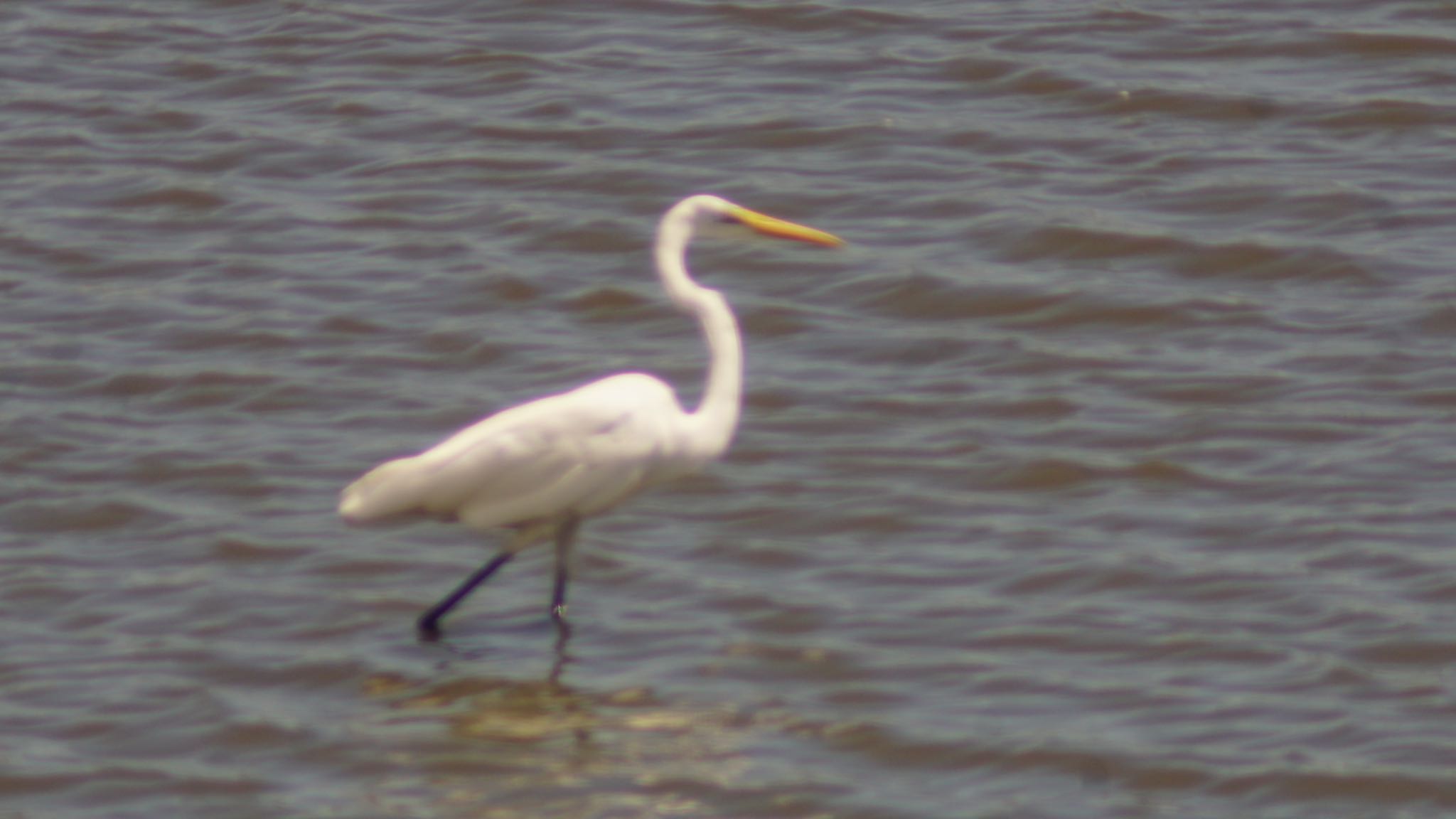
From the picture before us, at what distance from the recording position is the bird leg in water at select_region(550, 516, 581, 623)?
6359mm

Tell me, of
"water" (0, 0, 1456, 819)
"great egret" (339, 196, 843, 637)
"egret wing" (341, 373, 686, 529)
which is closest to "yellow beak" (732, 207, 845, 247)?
"great egret" (339, 196, 843, 637)

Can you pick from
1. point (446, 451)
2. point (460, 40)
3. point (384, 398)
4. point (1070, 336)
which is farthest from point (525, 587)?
point (460, 40)

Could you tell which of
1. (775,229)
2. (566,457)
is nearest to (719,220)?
(775,229)

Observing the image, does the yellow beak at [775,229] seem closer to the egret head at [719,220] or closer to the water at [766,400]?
the egret head at [719,220]

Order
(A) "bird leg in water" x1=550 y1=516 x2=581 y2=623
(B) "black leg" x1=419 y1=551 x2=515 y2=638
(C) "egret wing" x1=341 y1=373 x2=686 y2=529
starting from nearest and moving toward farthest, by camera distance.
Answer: (C) "egret wing" x1=341 y1=373 x2=686 y2=529 < (B) "black leg" x1=419 y1=551 x2=515 y2=638 < (A) "bird leg in water" x1=550 y1=516 x2=581 y2=623

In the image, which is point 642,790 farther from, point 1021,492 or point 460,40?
point 460,40

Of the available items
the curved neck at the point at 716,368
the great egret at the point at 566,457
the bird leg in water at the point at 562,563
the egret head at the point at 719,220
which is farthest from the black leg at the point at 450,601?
the egret head at the point at 719,220

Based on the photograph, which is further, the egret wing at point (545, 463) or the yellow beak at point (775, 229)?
the yellow beak at point (775, 229)

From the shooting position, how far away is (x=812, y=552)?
6703 millimetres

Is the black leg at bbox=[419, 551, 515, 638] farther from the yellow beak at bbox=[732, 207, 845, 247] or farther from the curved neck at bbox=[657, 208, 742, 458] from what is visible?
the yellow beak at bbox=[732, 207, 845, 247]

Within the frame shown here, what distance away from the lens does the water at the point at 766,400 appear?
558 centimetres

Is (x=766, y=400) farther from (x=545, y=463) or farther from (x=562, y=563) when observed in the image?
(x=545, y=463)

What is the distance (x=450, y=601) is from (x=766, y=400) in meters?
1.80

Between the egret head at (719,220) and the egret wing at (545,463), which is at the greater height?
the egret head at (719,220)
